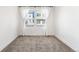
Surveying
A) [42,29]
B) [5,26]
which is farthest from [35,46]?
[42,29]

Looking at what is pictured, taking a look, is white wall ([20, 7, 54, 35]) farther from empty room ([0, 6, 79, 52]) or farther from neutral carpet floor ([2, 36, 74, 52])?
neutral carpet floor ([2, 36, 74, 52])

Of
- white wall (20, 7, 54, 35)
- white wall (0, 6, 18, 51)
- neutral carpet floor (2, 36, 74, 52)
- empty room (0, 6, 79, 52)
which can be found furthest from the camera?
white wall (20, 7, 54, 35)

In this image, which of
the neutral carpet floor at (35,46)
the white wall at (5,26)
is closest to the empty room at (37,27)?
the neutral carpet floor at (35,46)

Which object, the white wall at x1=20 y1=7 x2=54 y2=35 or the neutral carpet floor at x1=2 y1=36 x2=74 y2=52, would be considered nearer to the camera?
the neutral carpet floor at x1=2 y1=36 x2=74 y2=52

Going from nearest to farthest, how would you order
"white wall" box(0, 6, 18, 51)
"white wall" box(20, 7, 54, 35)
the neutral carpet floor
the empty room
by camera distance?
1. "white wall" box(0, 6, 18, 51)
2. the neutral carpet floor
3. the empty room
4. "white wall" box(20, 7, 54, 35)

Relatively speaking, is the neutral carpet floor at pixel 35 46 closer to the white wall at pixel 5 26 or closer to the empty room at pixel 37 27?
the empty room at pixel 37 27

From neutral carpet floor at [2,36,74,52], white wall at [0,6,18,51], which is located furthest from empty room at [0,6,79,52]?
white wall at [0,6,18,51]

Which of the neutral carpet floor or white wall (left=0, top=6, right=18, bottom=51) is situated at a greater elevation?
white wall (left=0, top=6, right=18, bottom=51)
